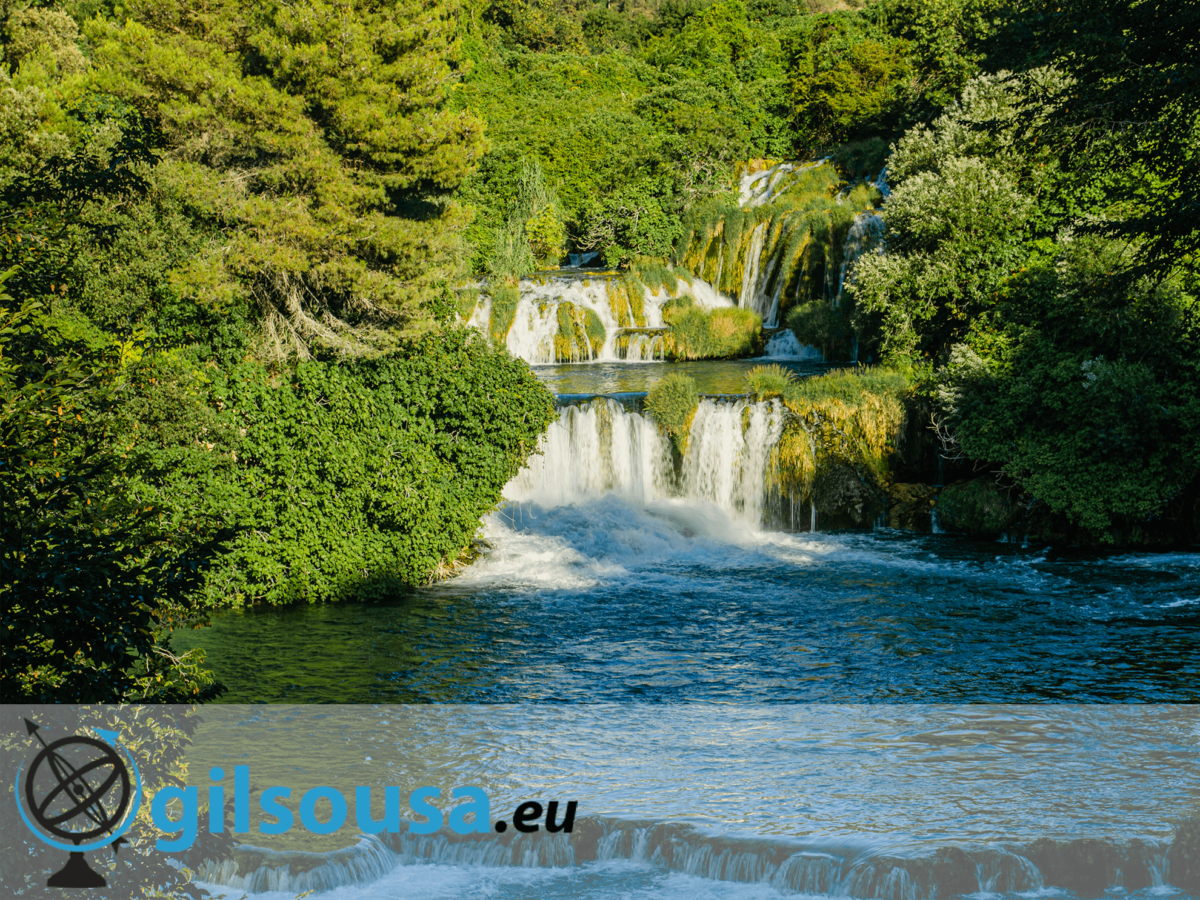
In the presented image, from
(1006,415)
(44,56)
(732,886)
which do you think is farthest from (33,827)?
(44,56)

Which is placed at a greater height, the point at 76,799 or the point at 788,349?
the point at 788,349

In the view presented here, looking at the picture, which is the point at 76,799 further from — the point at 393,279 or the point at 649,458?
the point at 649,458

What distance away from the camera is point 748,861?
29.4 feet

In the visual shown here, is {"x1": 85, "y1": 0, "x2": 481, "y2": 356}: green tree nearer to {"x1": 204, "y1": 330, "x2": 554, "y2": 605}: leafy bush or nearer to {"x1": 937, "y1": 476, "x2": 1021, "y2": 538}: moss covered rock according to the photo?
{"x1": 204, "y1": 330, "x2": 554, "y2": 605}: leafy bush

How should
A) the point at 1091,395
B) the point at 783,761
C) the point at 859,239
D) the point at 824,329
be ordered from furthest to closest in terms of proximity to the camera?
the point at 859,239
the point at 824,329
the point at 1091,395
the point at 783,761

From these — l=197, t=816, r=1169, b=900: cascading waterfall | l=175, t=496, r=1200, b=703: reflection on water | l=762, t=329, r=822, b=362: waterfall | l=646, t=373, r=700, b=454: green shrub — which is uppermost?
l=762, t=329, r=822, b=362: waterfall

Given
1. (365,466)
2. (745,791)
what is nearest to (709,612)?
(745,791)

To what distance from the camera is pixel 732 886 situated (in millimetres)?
8820

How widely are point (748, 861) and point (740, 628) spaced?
19.7ft

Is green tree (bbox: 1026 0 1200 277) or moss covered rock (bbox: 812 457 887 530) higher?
green tree (bbox: 1026 0 1200 277)

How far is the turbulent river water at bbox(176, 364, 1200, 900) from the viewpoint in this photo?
8.96m

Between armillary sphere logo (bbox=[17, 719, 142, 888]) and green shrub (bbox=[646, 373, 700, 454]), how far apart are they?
16112 millimetres

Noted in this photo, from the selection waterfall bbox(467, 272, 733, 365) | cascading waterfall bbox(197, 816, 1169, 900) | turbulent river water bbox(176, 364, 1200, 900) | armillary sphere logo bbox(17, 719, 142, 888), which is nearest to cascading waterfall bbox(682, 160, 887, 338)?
waterfall bbox(467, 272, 733, 365)

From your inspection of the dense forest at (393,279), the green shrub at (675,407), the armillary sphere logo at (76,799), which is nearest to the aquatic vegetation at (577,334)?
the green shrub at (675,407)
